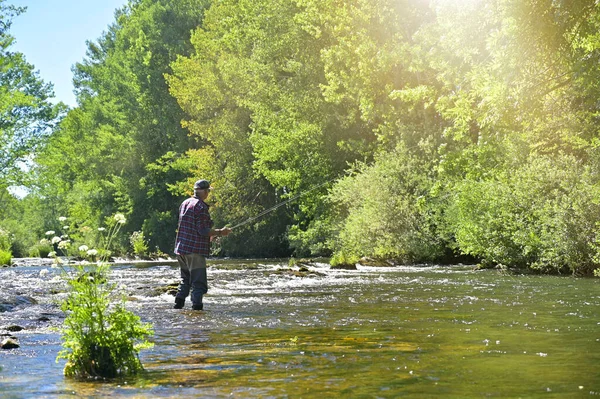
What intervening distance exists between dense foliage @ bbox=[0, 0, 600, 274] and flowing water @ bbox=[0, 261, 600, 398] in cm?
510

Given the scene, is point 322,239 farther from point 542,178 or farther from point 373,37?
point 542,178

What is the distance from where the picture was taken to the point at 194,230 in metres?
12.7

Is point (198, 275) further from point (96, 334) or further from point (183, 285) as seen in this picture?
point (96, 334)

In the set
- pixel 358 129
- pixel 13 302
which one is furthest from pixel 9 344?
pixel 358 129

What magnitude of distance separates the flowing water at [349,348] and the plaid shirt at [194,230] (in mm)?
924

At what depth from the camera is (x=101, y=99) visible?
65.4m

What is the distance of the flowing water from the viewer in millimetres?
5828

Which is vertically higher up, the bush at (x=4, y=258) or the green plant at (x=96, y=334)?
the bush at (x=4, y=258)

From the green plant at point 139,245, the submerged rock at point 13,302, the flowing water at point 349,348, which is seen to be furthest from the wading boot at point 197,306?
the green plant at point 139,245

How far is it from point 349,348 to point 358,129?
32.2 meters

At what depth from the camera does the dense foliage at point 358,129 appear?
62.7ft

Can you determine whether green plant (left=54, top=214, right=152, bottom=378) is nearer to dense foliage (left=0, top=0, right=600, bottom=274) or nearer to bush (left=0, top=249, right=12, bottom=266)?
dense foliage (left=0, top=0, right=600, bottom=274)

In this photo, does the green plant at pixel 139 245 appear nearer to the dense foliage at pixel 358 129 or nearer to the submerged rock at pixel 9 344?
the dense foliage at pixel 358 129

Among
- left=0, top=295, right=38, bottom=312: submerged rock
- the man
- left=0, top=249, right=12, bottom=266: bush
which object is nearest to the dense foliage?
the man
